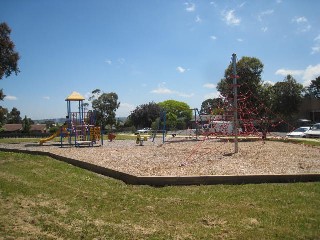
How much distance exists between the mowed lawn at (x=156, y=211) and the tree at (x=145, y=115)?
258 feet

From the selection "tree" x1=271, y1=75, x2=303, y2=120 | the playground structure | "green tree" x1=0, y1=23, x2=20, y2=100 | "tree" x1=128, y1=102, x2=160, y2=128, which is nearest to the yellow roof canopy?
the playground structure

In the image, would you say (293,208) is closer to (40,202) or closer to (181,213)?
(181,213)

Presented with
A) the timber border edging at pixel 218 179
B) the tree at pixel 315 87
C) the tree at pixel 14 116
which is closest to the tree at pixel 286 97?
the tree at pixel 315 87

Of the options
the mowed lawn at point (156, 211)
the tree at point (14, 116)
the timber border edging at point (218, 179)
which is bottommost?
the mowed lawn at point (156, 211)

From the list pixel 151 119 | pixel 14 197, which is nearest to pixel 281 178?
pixel 14 197

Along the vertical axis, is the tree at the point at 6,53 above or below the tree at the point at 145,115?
above

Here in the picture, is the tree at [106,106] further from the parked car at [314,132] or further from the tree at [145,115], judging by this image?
the parked car at [314,132]

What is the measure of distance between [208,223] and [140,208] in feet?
5.08

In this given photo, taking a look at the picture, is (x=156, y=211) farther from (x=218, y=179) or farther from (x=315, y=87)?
(x=315, y=87)

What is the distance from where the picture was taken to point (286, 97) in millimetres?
61938

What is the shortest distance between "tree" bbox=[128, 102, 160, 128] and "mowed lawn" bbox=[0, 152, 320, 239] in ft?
258

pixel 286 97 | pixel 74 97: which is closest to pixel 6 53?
pixel 74 97

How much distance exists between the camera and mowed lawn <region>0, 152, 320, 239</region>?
16.8 ft

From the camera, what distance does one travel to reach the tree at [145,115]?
288 ft
